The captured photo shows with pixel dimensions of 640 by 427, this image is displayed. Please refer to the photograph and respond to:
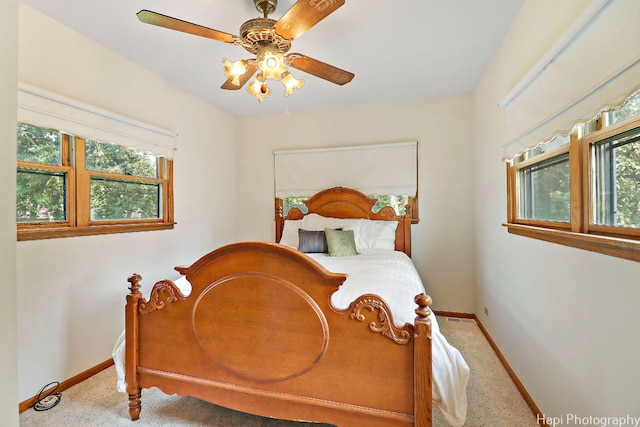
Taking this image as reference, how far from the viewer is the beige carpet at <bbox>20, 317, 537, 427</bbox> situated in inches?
64.7

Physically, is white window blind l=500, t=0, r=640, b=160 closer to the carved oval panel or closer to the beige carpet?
the carved oval panel

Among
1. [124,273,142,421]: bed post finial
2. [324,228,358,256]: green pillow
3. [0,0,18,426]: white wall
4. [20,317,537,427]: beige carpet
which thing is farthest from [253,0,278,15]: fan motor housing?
[20,317,537,427]: beige carpet

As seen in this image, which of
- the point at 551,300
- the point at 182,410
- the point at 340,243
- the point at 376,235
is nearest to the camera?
the point at 551,300

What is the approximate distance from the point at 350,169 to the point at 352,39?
1.62m

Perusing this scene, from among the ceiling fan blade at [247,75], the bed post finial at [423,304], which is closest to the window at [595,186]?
the bed post finial at [423,304]

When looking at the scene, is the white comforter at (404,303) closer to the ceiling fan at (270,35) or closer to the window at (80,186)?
the ceiling fan at (270,35)

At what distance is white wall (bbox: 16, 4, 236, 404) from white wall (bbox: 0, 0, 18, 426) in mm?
1346

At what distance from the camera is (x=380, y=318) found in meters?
1.28

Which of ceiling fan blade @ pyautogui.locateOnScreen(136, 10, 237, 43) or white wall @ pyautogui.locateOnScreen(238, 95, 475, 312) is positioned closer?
ceiling fan blade @ pyautogui.locateOnScreen(136, 10, 237, 43)

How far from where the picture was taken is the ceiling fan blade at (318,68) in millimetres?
1856

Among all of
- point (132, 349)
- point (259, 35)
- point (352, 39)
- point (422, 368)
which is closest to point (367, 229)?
point (352, 39)

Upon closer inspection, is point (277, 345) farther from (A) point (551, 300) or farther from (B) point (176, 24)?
(B) point (176, 24)

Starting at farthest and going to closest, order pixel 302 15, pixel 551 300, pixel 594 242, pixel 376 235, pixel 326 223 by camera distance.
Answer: pixel 326 223 < pixel 376 235 < pixel 551 300 < pixel 302 15 < pixel 594 242

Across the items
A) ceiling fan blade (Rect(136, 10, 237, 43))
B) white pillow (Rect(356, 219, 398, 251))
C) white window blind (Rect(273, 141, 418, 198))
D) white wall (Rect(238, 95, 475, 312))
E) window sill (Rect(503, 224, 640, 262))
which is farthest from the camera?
white window blind (Rect(273, 141, 418, 198))
